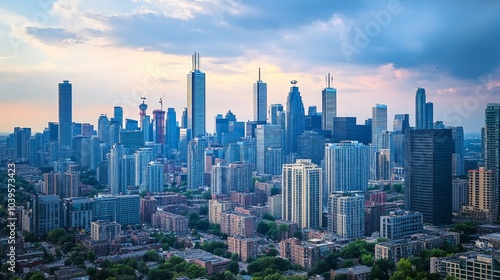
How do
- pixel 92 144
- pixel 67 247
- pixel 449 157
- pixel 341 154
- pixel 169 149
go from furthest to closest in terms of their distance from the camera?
pixel 169 149 → pixel 92 144 → pixel 341 154 → pixel 449 157 → pixel 67 247

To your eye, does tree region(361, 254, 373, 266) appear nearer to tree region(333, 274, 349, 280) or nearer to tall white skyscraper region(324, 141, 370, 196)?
tree region(333, 274, 349, 280)

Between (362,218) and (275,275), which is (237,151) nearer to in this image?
(362,218)

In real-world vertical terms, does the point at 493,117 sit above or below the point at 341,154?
above

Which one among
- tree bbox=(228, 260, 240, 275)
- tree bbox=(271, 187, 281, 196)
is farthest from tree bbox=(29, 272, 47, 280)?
tree bbox=(271, 187, 281, 196)

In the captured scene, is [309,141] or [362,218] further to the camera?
[309,141]

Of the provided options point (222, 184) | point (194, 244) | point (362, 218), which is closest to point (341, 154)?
point (222, 184)

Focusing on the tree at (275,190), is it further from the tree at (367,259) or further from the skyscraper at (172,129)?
the skyscraper at (172,129)

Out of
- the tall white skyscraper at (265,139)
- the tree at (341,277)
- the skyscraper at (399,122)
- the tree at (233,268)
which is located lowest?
the tree at (233,268)

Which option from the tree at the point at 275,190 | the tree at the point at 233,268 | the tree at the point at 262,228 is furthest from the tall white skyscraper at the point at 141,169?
the tree at the point at 233,268
